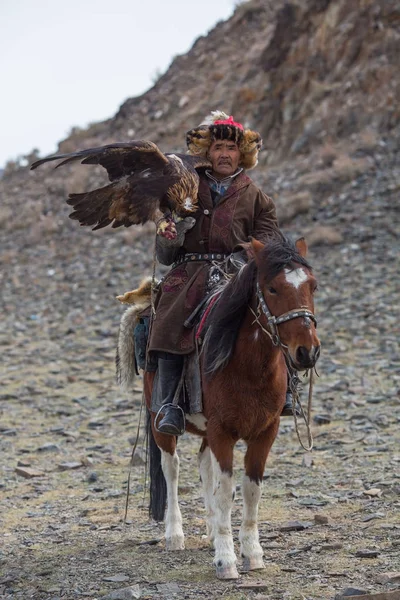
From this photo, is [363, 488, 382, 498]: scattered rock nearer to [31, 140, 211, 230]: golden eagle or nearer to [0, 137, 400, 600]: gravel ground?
[0, 137, 400, 600]: gravel ground

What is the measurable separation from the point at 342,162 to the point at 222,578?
18.3 m

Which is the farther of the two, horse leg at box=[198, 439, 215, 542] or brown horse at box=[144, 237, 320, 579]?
horse leg at box=[198, 439, 215, 542]

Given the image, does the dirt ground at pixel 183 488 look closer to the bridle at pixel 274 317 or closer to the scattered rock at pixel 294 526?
the scattered rock at pixel 294 526

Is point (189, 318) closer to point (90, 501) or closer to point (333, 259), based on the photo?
point (90, 501)

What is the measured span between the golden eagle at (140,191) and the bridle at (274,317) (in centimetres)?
95

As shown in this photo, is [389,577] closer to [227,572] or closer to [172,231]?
[227,572]

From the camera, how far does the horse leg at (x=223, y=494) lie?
4973 mm

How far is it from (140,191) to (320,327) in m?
9.54

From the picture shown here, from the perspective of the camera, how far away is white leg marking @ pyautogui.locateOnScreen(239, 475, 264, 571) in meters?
5.12

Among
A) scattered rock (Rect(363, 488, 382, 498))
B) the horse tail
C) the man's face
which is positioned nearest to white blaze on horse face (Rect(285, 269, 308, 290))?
the man's face

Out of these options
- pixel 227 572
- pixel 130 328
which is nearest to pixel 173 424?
pixel 227 572

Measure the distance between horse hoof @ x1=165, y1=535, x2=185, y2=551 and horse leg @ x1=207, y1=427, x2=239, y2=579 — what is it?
2.82ft

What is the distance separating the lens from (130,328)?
665 cm

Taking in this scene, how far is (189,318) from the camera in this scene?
552cm
